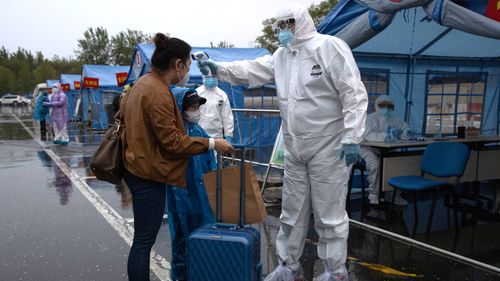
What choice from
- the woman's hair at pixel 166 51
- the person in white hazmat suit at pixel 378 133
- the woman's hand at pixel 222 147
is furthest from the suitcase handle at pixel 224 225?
the person in white hazmat suit at pixel 378 133

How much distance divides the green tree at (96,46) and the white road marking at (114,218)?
5761cm

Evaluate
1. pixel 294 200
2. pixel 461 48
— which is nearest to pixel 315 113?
pixel 294 200

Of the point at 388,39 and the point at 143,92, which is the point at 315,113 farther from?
the point at 388,39

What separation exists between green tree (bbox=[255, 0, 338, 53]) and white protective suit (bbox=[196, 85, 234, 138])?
2574cm

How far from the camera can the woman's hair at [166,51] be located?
277 cm

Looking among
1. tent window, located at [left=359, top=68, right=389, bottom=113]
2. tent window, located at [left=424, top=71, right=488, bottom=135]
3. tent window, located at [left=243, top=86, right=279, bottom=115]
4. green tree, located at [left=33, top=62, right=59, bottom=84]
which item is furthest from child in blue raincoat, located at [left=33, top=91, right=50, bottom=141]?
green tree, located at [left=33, top=62, right=59, bottom=84]

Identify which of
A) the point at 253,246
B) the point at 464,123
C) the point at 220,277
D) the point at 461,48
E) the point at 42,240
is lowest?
the point at 42,240

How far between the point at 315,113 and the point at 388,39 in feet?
13.2

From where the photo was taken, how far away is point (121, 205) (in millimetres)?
6027

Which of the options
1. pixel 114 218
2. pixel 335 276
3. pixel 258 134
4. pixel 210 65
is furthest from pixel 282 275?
pixel 258 134

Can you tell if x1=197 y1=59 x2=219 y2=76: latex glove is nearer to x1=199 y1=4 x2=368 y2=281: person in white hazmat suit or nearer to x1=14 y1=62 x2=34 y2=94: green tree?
x1=199 y1=4 x2=368 y2=281: person in white hazmat suit

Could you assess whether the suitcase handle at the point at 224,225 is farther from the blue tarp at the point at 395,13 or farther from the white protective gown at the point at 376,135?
the white protective gown at the point at 376,135

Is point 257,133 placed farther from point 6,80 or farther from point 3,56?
point 3,56

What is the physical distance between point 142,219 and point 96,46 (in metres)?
65.7
